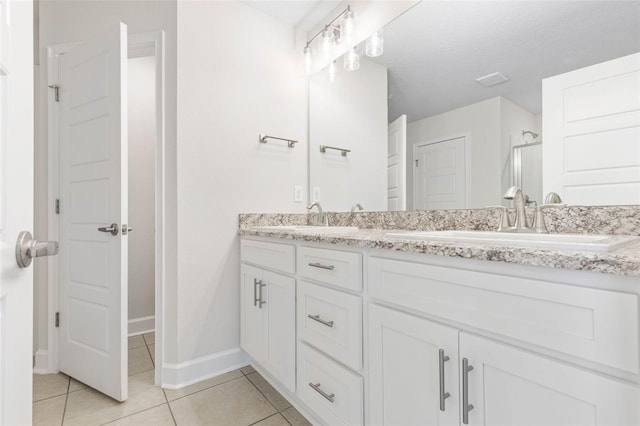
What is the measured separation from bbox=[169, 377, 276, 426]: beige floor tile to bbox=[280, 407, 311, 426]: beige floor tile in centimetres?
7

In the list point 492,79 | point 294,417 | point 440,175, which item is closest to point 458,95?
point 492,79

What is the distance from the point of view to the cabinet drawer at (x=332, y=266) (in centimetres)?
114

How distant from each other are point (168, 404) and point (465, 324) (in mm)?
1558

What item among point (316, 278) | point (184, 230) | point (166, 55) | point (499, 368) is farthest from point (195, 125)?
point (499, 368)

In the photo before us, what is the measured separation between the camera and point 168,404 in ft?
5.27

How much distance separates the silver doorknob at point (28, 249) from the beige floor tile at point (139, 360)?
1726mm

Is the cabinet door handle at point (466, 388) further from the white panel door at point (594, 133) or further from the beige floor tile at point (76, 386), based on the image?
the beige floor tile at point (76, 386)

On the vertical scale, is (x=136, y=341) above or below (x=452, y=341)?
below

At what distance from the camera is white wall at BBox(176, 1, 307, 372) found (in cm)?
183

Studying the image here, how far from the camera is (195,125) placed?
186cm

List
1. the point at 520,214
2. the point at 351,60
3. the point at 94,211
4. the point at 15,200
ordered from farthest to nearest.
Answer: the point at 351,60 < the point at 94,211 < the point at 520,214 < the point at 15,200

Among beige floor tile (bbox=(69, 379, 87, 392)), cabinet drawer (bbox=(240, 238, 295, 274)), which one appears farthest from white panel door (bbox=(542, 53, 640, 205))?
beige floor tile (bbox=(69, 379, 87, 392))

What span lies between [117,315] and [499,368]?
1.70 metres

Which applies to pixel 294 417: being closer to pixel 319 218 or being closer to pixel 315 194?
pixel 319 218
